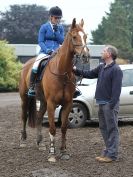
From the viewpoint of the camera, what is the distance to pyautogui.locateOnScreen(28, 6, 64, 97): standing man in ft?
32.4

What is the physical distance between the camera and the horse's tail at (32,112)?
37.1 feet

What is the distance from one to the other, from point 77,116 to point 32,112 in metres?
3.01

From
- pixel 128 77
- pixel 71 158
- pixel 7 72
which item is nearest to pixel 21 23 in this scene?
pixel 7 72

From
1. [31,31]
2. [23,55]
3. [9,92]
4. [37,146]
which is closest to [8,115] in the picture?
[37,146]

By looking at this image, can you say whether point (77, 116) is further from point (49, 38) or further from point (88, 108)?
point (49, 38)

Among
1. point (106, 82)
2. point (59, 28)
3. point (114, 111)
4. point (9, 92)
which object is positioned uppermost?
point (59, 28)

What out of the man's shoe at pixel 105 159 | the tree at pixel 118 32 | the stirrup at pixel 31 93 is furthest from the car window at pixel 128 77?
the tree at pixel 118 32

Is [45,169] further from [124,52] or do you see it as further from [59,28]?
[124,52]

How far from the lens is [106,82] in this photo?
877cm

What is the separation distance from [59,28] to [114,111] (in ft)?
7.51

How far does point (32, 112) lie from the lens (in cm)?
1140

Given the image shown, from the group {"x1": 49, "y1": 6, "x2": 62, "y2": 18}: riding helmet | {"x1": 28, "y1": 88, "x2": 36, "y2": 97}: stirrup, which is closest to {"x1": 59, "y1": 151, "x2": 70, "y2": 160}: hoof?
{"x1": 28, "y1": 88, "x2": 36, "y2": 97}: stirrup

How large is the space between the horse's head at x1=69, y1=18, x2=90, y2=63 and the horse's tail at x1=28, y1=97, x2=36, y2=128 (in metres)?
2.85

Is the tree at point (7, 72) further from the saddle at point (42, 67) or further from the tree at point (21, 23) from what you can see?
the tree at point (21, 23)
